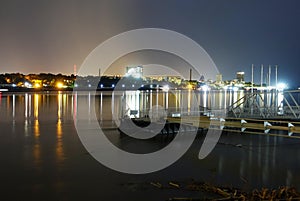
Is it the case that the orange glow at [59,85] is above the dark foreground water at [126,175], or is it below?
above

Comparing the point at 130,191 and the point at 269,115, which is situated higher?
the point at 269,115

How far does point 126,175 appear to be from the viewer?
13242 mm

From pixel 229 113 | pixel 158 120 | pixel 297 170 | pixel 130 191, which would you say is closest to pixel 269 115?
pixel 229 113

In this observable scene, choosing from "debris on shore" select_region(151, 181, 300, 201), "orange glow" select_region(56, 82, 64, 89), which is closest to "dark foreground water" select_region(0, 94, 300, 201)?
"debris on shore" select_region(151, 181, 300, 201)

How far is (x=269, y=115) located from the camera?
24.2 meters

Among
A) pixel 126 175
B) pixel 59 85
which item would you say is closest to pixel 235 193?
pixel 126 175

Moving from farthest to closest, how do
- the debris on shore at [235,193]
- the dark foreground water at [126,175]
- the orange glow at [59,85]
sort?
the orange glow at [59,85] < the dark foreground water at [126,175] < the debris on shore at [235,193]

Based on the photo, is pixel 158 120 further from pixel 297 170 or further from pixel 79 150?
pixel 297 170

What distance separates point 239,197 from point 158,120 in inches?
558

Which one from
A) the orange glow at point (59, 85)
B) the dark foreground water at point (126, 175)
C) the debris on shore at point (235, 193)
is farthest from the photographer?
the orange glow at point (59, 85)

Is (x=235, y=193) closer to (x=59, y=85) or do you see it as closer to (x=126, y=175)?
(x=126, y=175)

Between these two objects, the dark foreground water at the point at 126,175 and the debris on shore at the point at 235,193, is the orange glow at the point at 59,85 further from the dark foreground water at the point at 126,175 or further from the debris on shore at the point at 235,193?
the debris on shore at the point at 235,193

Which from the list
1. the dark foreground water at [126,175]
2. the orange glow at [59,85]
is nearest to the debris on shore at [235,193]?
the dark foreground water at [126,175]

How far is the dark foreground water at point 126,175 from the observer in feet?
36.8
